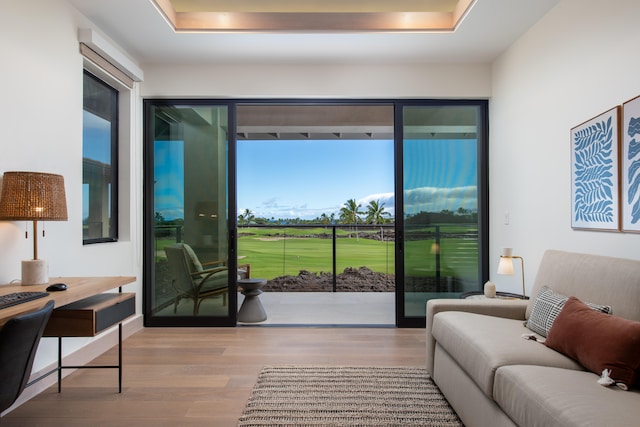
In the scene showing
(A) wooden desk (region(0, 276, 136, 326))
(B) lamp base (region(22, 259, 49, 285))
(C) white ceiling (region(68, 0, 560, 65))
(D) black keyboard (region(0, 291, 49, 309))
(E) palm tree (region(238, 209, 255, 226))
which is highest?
(C) white ceiling (region(68, 0, 560, 65))

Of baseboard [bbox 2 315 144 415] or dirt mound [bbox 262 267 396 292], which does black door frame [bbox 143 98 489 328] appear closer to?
baseboard [bbox 2 315 144 415]

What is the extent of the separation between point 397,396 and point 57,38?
3255 millimetres

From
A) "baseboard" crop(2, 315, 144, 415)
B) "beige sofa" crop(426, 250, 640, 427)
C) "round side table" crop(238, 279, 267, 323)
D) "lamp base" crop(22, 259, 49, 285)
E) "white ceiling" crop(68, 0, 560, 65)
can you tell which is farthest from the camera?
"round side table" crop(238, 279, 267, 323)

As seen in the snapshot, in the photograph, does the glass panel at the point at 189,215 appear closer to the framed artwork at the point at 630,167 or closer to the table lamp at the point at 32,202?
the table lamp at the point at 32,202

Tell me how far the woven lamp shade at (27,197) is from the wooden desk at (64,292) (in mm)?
377

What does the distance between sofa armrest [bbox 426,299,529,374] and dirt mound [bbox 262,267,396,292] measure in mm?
3518

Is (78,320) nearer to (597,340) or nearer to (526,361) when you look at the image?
(526,361)

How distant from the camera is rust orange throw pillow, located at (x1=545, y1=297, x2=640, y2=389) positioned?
1.46 meters

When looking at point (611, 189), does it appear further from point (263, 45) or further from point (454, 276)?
point (263, 45)

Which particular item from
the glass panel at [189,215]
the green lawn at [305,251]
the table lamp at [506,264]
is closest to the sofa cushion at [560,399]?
the table lamp at [506,264]

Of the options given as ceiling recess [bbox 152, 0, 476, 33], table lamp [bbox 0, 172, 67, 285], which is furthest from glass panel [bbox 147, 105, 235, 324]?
table lamp [bbox 0, 172, 67, 285]

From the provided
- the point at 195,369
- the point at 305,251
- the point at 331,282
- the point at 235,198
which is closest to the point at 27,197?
the point at 195,369

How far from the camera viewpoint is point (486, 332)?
2.09 metres

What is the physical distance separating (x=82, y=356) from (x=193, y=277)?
4.14ft
